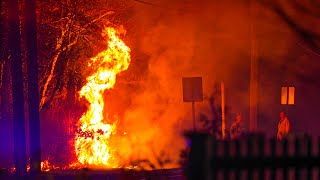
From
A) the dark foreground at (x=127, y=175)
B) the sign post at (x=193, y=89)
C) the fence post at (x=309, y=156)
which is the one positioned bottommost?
the dark foreground at (x=127, y=175)

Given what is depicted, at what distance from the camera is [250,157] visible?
4.90 m

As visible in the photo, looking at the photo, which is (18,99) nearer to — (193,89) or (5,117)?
(193,89)

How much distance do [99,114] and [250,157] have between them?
44.5ft

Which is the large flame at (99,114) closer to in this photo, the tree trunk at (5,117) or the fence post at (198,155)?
the tree trunk at (5,117)

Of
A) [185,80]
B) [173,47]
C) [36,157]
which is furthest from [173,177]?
[173,47]

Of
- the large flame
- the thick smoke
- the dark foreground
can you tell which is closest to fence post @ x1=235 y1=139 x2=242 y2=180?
the dark foreground

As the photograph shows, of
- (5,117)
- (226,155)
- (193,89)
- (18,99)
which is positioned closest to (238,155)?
(226,155)

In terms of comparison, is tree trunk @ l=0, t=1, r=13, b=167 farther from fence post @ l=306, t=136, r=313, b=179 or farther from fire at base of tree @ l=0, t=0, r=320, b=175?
fence post @ l=306, t=136, r=313, b=179

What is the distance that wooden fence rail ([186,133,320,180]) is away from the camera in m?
4.88

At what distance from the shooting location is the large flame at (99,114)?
57.1ft

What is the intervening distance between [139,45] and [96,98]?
15.0 ft

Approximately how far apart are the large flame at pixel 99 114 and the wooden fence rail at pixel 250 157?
480 inches

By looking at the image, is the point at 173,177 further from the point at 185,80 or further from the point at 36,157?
the point at 36,157

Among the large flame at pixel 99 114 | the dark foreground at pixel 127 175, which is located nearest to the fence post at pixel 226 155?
the dark foreground at pixel 127 175
